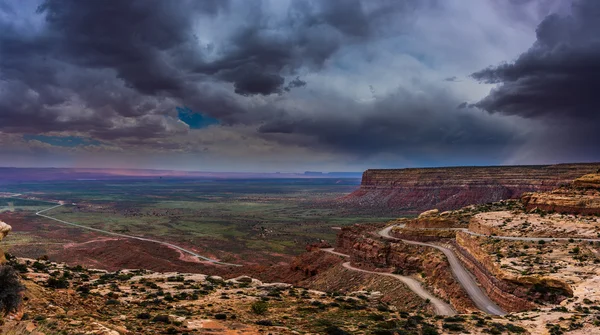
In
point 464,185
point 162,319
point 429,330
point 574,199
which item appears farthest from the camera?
point 464,185

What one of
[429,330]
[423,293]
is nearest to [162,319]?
[429,330]

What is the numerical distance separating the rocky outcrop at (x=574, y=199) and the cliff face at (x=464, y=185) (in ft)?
276

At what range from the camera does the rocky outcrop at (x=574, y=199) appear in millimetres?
46625

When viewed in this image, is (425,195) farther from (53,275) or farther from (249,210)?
(53,275)

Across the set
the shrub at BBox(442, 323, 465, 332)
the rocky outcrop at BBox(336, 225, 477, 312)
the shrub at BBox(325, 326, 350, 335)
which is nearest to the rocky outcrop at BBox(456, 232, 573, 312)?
the rocky outcrop at BBox(336, 225, 477, 312)

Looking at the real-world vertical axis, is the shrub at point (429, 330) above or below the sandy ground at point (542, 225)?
below

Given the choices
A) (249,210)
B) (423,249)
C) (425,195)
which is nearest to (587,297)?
(423,249)

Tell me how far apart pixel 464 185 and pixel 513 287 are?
149 metres

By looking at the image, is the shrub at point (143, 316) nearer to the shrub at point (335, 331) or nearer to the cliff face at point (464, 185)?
the shrub at point (335, 331)

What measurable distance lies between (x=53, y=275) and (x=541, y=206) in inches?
2451

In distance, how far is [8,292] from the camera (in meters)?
13.4

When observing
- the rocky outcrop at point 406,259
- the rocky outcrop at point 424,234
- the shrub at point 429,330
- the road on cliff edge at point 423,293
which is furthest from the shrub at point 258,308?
the rocky outcrop at point 424,234

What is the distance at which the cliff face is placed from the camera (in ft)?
444

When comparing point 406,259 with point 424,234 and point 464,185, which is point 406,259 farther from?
point 464,185
